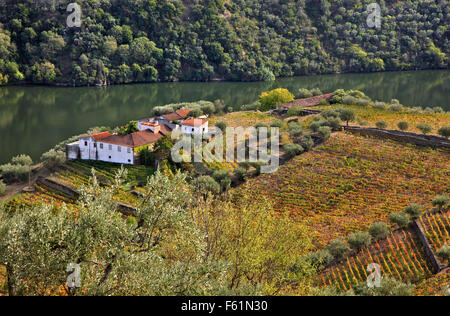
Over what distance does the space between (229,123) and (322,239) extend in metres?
28.4

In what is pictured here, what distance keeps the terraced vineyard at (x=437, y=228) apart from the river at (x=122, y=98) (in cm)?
4144

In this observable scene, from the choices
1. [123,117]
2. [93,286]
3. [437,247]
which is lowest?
[123,117]

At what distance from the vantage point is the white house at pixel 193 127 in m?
49.0

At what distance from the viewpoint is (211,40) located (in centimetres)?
11881

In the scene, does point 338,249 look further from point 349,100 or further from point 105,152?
point 349,100

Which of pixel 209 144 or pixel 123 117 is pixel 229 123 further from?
pixel 123 117

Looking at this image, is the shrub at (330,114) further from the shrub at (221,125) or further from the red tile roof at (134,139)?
the red tile roof at (134,139)

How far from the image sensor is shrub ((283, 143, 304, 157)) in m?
41.3

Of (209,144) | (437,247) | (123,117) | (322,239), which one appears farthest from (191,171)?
(123,117)

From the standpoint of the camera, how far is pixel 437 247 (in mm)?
24703

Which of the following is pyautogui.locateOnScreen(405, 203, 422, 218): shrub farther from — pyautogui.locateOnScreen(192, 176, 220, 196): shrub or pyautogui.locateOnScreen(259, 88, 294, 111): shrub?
pyautogui.locateOnScreen(259, 88, 294, 111): shrub

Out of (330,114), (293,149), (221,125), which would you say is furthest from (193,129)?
(330,114)

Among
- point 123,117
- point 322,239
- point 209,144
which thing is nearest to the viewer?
point 322,239

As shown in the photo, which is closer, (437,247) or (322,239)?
(437,247)
